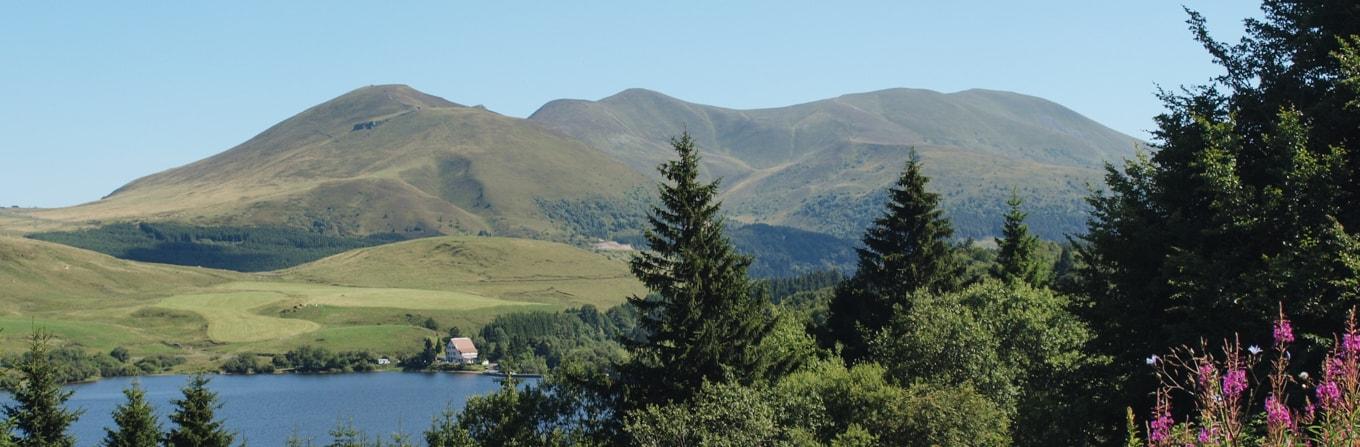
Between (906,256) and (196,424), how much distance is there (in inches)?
1496

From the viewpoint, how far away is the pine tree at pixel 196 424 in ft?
181

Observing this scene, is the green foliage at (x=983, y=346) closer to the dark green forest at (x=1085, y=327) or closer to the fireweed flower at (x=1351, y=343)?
the dark green forest at (x=1085, y=327)

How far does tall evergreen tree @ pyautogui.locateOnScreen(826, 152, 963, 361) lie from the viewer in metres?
56.6

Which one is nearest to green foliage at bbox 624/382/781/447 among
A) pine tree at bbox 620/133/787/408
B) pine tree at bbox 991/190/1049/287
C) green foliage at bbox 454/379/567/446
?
pine tree at bbox 620/133/787/408

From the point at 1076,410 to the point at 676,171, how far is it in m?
23.0

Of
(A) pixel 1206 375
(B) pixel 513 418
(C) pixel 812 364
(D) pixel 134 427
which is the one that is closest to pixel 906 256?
(C) pixel 812 364

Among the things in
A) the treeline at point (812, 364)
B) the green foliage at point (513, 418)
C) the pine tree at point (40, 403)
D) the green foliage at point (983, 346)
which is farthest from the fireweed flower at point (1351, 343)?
the pine tree at point (40, 403)

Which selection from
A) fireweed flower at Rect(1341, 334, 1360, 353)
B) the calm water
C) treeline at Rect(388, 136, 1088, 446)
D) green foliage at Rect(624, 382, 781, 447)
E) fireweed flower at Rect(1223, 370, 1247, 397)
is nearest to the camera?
fireweed flower at Rect(1341, 334, 1360, 353)

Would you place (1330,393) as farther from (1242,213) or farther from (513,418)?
(513,418)

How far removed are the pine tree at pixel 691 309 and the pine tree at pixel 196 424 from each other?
80.7ft

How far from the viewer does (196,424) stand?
182 ft

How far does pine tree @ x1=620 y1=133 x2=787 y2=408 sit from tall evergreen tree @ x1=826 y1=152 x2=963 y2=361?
12.7m

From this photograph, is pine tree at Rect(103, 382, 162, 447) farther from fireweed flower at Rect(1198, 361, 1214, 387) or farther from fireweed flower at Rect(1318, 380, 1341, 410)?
fireweed flower at Rect(1318, 380, 1341, 410)

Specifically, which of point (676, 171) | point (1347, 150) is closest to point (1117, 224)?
point (1347, 150)
